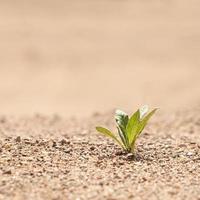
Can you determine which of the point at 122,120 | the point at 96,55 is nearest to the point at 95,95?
the point at 96,55

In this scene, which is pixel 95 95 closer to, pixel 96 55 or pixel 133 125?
pixel 96 55

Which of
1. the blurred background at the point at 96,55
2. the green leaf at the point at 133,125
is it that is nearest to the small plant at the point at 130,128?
the green leaf at the point at 133,125

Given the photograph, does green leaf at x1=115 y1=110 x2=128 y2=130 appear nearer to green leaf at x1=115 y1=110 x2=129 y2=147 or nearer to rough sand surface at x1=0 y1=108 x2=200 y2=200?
green leaf at x1=115 y1=110 x2=129 y2=147

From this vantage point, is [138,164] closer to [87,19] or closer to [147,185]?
[147,185]

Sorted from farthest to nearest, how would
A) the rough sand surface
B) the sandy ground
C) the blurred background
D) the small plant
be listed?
the blurred background → the small plant → the sandy ground → the rough sand surface

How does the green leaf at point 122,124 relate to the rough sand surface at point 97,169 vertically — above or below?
above

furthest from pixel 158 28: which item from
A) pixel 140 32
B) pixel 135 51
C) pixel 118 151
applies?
pixel 118 151

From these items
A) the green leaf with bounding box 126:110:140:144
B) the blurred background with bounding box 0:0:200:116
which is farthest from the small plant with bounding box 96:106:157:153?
the blurred background with bounding box 0:0:200:116

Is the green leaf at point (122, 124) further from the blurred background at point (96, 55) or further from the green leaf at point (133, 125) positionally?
the blurred background at point (96, 55)
